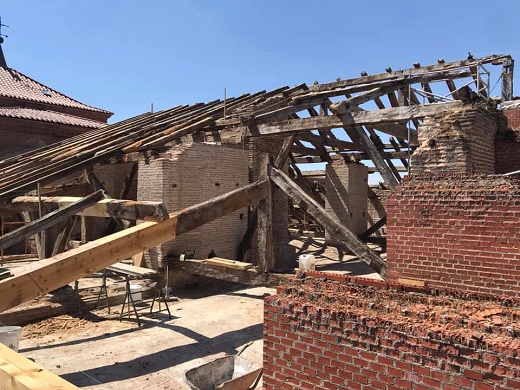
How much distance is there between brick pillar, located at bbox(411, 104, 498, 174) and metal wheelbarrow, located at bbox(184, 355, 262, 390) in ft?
13.6

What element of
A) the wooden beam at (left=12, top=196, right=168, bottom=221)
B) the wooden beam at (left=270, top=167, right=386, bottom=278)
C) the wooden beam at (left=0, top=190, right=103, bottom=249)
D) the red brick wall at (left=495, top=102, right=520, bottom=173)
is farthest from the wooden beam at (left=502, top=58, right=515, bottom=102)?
the wooden beam at (left=0, top=190, right=103, bottom=249)

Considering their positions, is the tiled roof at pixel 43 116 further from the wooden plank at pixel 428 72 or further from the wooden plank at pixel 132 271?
the wooden plank at pixel 132 271

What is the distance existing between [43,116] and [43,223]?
1309 cm

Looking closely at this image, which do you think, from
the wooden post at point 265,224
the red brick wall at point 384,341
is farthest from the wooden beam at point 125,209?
the red brick wall at point 384,341

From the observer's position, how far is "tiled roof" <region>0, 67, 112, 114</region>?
18.8 metres

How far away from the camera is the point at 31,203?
7.84 m

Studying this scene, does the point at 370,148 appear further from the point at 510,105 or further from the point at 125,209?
the point at 510,105

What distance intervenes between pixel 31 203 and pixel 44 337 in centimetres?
268

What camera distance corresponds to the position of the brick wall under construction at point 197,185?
957 centimetres

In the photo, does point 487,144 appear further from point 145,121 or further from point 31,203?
point 145,121

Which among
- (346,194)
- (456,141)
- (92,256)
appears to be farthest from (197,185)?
(456,141)

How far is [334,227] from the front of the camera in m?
7.48

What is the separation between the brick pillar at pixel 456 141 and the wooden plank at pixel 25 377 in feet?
20.4

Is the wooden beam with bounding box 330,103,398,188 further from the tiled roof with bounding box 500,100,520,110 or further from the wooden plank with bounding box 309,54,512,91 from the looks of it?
the tiled roof with bounding box 500,100,520,110
